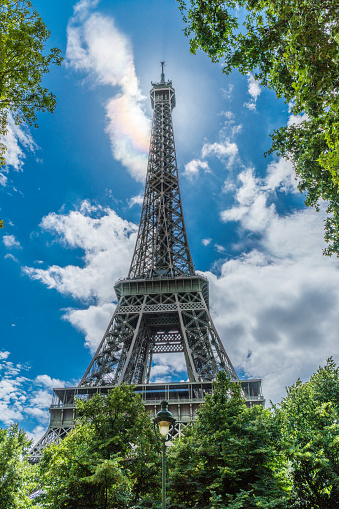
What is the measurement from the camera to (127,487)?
16.3 meters

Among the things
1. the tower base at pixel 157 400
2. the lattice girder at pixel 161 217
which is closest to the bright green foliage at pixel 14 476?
the tower base at pixel 157 400

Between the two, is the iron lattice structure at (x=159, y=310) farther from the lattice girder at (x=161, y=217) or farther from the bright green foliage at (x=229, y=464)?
the bright green foliage at (x=229, y=464)

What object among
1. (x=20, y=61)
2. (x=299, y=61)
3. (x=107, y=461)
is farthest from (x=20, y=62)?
(x=107, y=461)

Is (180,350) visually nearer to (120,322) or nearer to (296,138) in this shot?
(120,322)

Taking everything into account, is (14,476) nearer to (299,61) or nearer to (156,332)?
(299,61)

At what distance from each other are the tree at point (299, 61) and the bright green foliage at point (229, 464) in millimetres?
9181

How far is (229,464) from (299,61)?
1582 centimetres

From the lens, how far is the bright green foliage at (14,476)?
18.5 meters

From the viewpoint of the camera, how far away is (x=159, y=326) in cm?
5488

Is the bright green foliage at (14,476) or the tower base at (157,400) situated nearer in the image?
the bright green foliage at (14,476)

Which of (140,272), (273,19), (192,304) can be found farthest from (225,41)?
(140,272)

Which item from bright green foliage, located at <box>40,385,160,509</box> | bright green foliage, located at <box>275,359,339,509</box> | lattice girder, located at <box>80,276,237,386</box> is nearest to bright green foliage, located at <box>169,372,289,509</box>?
bright green foliage, located at <box>275,359,339,509</box>

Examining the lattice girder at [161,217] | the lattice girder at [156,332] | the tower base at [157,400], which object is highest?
the lattice girder at [161,217]

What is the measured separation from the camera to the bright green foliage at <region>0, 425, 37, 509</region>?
1855 centimetres
